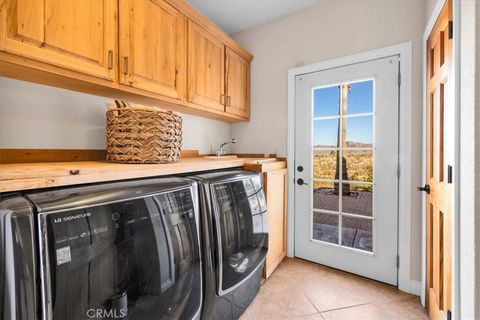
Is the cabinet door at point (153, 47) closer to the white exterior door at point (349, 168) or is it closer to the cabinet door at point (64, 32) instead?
the cabinet door at point (64, 32)

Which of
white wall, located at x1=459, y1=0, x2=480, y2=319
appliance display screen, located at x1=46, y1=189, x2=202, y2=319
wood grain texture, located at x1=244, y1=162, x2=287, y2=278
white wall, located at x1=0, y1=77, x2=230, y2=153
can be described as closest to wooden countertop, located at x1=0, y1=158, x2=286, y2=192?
appliance display screen, located at x1=46, y1=189, x2=202, y2=319

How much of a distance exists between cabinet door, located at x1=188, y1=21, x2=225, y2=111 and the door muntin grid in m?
0.96

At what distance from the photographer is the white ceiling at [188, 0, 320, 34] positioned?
2.14m

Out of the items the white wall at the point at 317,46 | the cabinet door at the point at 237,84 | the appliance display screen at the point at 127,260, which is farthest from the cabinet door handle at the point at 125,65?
the white wall at the point at 317,46

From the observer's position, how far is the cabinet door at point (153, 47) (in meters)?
1.34

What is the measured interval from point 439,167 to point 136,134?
5.88ft

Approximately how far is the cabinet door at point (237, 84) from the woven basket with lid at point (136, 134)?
3.70ft

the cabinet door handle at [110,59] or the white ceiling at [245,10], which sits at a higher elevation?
the white ceiling at [245,10]

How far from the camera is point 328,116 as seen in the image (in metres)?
2.17

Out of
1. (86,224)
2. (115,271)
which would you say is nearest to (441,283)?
(115,271)

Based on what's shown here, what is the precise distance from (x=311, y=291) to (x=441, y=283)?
2.81 ft

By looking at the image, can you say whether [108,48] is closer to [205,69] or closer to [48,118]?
[48,118]

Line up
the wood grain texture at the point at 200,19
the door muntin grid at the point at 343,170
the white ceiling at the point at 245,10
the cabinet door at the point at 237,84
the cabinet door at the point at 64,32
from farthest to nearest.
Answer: the cabinet door at the point at 237,84, the white ceiling at the point at 245,10, the door muntin grid at the point at 343,170, the wood grain texture at the point at 200,19, the cabinet door at the point at 64,32

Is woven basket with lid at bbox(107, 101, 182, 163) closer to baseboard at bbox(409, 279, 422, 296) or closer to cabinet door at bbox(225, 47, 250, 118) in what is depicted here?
cabinet door at bbox(225, 47, 250, 118)
